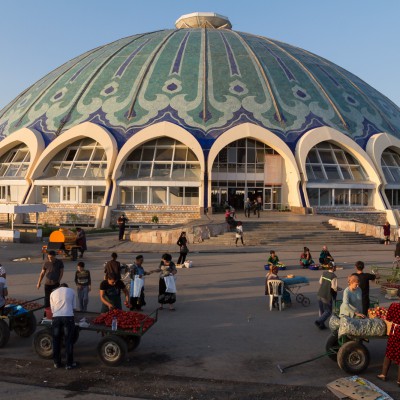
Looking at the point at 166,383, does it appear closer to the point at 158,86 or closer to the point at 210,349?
the point at 210,349

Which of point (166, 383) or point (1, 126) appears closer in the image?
point (166, 383)

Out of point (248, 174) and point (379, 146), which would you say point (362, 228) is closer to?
point (248, 174)

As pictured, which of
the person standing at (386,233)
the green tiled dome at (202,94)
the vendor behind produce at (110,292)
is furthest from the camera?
the green tiled dome at (202,94)

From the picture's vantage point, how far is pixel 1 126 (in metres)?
43.5

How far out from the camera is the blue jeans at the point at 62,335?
7.66 metres

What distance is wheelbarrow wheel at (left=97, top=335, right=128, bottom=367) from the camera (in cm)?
776

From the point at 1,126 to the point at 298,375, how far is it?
42.1 m

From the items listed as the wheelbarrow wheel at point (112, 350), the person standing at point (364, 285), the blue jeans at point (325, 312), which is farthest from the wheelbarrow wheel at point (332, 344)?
the wheelbarrow wheel at point (112, 350)

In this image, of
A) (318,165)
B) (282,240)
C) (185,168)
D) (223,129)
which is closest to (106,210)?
(185,168)

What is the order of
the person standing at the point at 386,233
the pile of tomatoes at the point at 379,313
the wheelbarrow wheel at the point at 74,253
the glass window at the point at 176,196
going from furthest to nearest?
the glass window at the point at 176,196 < the person standing at the point at 386,233 < the wheelbarrow wheel at the point at 74,253 < the pile of tomatoes at the point at 379,313

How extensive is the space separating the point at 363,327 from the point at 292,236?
18.9 meters

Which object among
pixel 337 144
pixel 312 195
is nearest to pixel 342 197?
pixel 312 195

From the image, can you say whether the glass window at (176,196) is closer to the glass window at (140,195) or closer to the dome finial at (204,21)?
the glass window at (140,195)

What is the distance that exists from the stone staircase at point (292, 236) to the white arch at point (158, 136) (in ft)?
29.6
